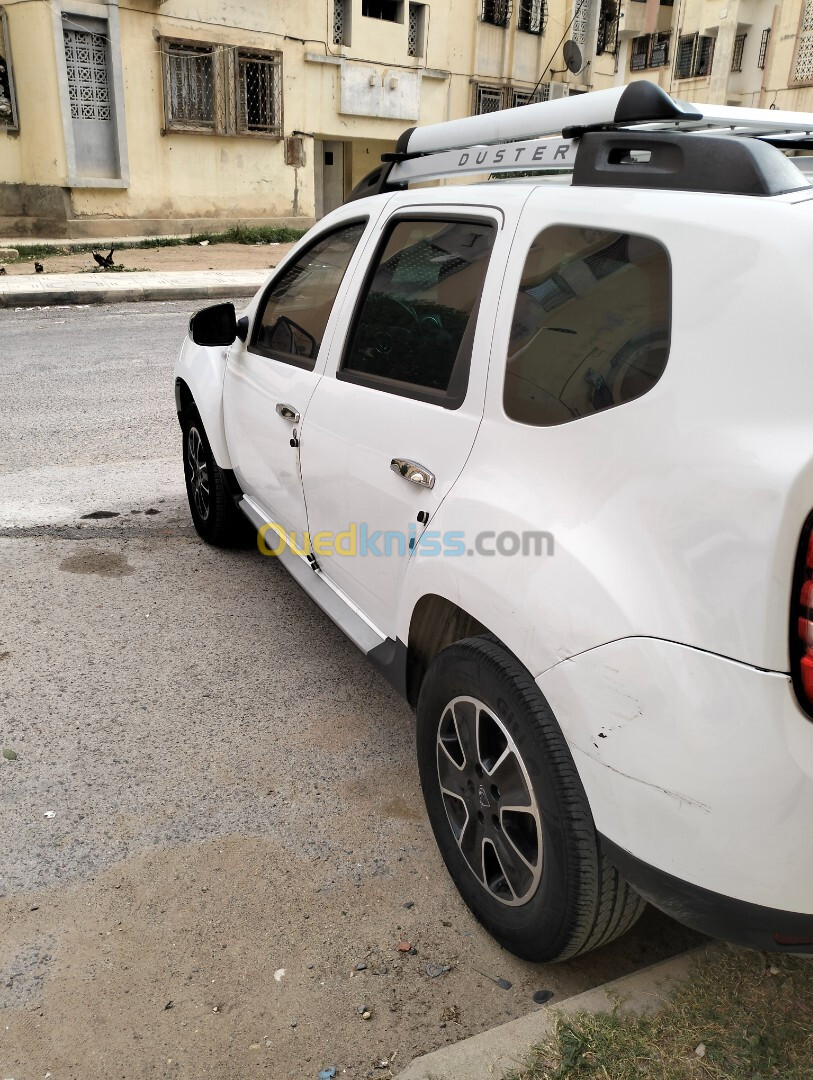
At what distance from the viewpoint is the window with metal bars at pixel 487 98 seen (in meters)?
27.8

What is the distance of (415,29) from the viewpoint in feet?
84.7

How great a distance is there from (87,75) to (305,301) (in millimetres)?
19316

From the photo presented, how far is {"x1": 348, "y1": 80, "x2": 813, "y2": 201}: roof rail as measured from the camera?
1879 mm

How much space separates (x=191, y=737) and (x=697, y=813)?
2036mm

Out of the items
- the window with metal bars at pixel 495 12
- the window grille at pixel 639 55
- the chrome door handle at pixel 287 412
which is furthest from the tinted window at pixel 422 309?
the window grille at pixel 639 55

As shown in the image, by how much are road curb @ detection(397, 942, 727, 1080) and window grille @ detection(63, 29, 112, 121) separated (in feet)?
69.4

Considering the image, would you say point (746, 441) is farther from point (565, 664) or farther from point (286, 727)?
point (286, 727)

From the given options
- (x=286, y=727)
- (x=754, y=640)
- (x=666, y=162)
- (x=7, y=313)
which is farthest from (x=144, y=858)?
(x=7, y=313)

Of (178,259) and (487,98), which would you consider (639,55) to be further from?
(178,259)

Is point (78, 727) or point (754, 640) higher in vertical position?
point (754, 640)

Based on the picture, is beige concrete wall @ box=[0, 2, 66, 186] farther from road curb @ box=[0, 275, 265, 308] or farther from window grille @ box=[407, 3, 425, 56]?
window grille @ box=[407, 3, 425, 56]

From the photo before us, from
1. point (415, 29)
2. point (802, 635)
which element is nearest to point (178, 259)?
point (415, 29)

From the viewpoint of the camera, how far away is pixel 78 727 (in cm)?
335

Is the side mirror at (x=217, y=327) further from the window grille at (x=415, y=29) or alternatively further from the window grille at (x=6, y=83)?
the window grille at (x=415, y=29)
